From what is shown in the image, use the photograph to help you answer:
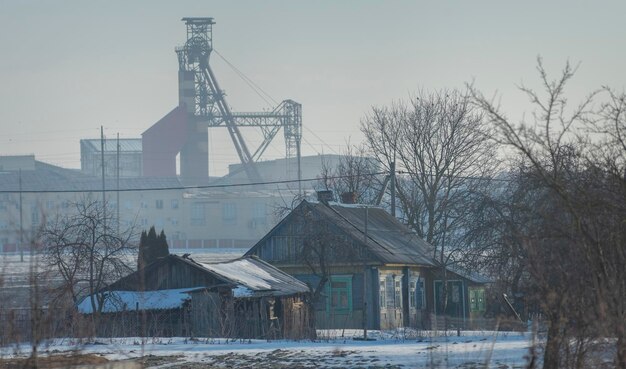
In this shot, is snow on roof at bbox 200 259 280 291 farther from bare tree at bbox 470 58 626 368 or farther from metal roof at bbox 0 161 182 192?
metal roof at bbox 0 161 182 192

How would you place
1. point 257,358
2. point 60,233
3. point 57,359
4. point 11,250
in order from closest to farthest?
point 57,359, point 257,358, point 60,233, point 11,250

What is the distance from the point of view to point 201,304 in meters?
30.3

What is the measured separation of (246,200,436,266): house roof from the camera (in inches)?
1610

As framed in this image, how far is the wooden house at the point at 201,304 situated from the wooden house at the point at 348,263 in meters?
4.93

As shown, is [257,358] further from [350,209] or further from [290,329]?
[350,209]

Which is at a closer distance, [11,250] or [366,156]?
[366,156]

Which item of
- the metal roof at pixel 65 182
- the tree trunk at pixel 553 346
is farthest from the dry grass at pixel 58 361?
the metal roof at pixel 65 182

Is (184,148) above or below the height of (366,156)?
Result: above

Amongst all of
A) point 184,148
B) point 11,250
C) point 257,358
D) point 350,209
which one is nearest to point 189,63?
point 184,148

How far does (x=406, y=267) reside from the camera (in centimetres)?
4328

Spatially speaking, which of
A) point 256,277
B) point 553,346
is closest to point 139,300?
point 256,277

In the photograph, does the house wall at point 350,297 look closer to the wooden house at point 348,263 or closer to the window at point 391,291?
the wooden house at point 348,263

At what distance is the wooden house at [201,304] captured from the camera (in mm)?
29281

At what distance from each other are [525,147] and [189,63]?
362 feet
